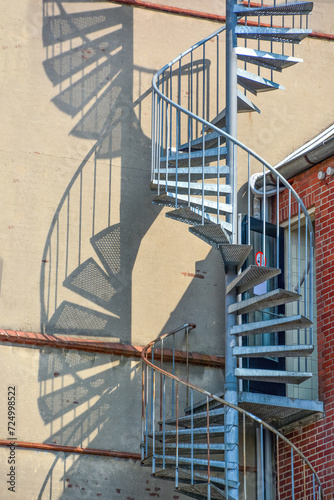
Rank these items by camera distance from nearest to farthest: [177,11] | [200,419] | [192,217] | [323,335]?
[200,419]
[192,217]
[323,335]
[177,11]

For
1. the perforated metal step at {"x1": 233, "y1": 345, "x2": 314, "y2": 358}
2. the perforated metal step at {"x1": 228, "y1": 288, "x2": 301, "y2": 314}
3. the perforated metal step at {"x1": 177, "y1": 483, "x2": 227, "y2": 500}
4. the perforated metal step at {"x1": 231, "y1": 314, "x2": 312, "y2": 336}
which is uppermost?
the perforated metal step at {"x1": 228, "y1": 288, "x2": 301, "y2": 314}

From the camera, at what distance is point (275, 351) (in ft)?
30.1

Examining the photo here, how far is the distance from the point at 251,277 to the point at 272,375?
0.88 m

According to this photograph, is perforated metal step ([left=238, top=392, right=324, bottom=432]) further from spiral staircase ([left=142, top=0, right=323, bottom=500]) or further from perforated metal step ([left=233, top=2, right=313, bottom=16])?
perforated metal step ([left=233, top=2, right=313, bottom=16])

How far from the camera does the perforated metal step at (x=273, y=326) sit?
9.06 meters

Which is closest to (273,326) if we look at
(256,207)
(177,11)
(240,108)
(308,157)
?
(308,157)

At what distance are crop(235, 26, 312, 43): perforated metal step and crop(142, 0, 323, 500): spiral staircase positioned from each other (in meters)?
0.01

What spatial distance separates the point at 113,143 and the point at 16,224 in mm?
1393

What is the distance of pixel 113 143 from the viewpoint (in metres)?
10.7

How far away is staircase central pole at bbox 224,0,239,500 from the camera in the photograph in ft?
29.5

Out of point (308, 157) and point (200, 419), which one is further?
point (308, 157)

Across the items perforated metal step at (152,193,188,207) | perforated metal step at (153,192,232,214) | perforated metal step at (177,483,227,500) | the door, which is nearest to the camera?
perforated metal step at (177,483,227,500)

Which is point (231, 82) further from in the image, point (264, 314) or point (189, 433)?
point (189, 433)

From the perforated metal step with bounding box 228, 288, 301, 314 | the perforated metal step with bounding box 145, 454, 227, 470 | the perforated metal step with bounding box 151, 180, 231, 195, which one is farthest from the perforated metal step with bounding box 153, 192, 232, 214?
the perforated metal step with bounding box 145, 454, 227, 470
